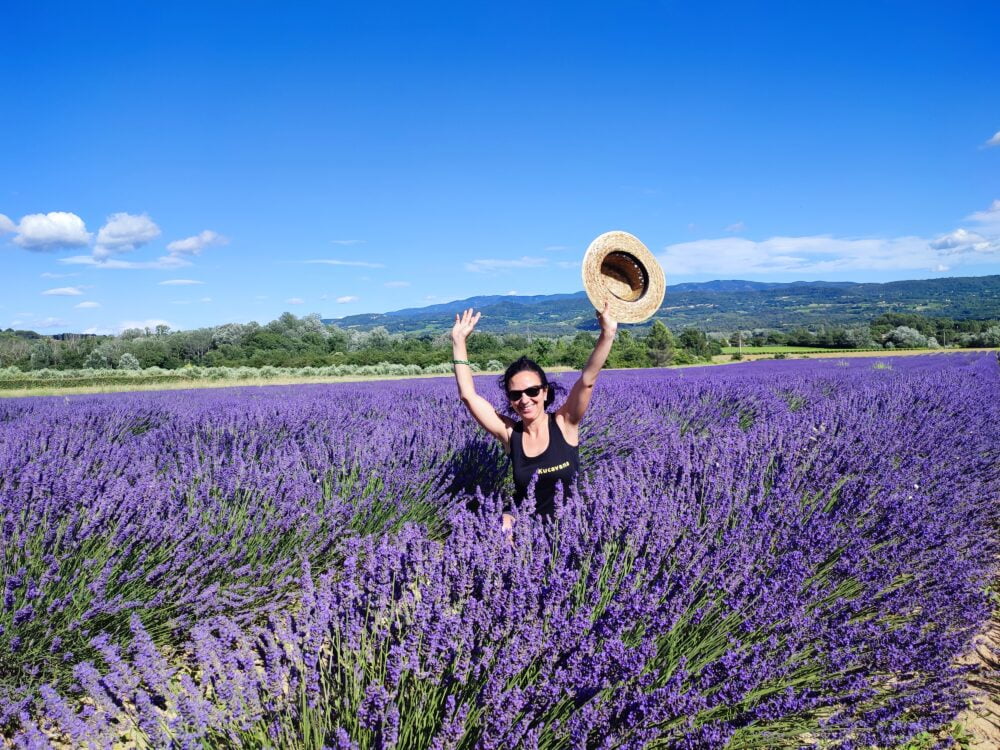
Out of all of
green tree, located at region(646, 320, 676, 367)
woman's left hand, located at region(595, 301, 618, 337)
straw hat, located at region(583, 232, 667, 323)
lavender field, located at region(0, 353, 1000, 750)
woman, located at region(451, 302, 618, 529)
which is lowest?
green tree, located at region(646, 320, 676, 367)

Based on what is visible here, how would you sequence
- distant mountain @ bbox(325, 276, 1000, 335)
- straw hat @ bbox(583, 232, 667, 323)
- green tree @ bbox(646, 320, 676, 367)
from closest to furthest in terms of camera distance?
straw hat @ bbox(583, 232, 667, 323) < green tree @ bbox(646, 320, 676, 367) < distant mountain @ bbox(325, 276, 1000, 335)

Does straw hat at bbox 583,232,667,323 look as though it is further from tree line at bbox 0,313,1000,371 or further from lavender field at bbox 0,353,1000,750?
tree line at bbox 0,313,1000,371

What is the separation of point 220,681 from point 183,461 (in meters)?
2.36

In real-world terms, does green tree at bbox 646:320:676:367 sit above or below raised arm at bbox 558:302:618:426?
below

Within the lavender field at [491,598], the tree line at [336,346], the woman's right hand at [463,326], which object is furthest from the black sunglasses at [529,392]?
the tree line at [336,346]

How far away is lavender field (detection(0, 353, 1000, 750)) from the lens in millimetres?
1176

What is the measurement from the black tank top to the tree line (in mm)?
28337

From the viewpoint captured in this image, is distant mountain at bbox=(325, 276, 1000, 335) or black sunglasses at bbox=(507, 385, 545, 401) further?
distant mountain at bbox=(325, 276, 1000, 335)

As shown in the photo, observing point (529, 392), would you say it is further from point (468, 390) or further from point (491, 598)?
point (491, 598)

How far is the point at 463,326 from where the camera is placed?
9.50ft

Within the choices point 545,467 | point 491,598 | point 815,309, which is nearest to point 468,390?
point 545,467

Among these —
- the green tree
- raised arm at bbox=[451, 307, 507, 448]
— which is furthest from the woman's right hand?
the green tree

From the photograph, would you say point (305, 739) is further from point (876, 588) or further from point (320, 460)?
point (320, 460)

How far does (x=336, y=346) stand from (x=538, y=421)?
42.3 metres
